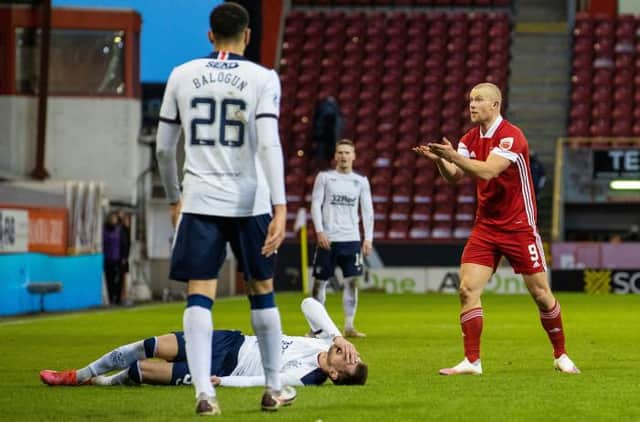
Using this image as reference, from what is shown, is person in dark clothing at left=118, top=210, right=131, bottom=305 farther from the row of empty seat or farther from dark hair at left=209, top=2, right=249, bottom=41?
dark hair at left=209, top=2, right=249, bottom=41

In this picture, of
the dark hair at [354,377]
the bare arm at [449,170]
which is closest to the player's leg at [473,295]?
the bare arm at [449,170]

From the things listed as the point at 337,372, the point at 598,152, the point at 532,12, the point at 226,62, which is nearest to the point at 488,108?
the point at 337,372

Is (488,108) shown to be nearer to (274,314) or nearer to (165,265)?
(274,314)

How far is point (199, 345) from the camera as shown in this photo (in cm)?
715

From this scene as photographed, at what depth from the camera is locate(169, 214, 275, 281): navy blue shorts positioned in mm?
7230

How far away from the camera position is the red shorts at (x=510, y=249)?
10242 mm

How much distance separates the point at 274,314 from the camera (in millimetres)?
7371

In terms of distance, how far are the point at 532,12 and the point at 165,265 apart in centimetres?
1423

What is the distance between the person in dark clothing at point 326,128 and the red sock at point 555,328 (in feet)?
68.8

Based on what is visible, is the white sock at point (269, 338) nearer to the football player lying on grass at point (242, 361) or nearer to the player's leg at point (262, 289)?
the player's leg at point (262, 289)

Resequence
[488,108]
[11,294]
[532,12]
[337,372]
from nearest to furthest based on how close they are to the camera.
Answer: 1. [337,372]
2. [488,108]
3. [11,294]
4. [532,12]

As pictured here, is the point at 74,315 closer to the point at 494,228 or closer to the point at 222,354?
the point at 494,228

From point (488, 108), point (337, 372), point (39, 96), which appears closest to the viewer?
point (337, 372)

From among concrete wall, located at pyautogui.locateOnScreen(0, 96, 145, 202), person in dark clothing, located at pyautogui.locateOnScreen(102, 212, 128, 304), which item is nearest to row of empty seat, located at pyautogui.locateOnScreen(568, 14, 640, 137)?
concrete wall, located at pyautogui.locateOnScreen(0, 96, 145, 202)
